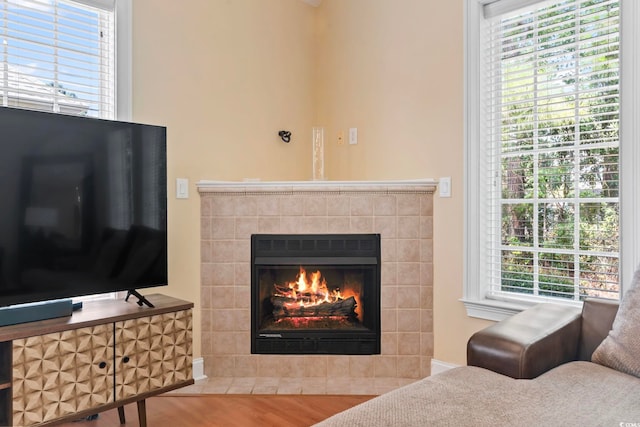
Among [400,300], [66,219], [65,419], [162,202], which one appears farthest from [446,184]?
[65,419]

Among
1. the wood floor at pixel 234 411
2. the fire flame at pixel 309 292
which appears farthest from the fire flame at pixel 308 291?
the wood floor at pixel 234 411

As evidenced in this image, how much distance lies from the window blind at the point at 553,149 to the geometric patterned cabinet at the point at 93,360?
6.26 ft

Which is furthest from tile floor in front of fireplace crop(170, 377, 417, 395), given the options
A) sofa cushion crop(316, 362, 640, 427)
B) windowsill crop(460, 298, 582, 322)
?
sofa cushion crop(316, 362, 640, 427)

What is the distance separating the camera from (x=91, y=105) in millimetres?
2656

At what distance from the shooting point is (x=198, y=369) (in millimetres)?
3049

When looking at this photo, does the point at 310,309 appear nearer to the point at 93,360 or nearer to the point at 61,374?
the point at 93,360

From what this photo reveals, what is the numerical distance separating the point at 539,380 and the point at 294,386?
1.68 meters

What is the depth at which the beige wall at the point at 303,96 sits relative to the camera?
2.94m

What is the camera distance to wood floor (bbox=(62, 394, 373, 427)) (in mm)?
2482

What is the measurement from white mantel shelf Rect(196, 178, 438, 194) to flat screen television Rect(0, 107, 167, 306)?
516mm

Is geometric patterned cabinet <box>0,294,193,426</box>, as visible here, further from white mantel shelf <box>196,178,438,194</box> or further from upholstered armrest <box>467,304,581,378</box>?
upholstered armrest <box>467,304,581,378</box>

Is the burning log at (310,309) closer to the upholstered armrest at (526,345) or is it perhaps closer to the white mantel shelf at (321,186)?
the white mantel shelf at (321,186)

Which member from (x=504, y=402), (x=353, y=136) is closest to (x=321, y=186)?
(x=353, y=136)

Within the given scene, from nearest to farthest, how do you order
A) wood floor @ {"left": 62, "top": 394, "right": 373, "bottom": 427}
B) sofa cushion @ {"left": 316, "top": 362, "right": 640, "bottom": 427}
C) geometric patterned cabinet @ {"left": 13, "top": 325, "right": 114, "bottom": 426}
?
sofa cushion @ {"left": 316, "top": 362, "right": 640, "bottom": 427} < geometric patterned cabinet @ {"left": 13, "top": 325, "right": 114, "bottom": 426} < wood floor @ {"left": 62, "top": 394, "right": 373, "bottom": 427}
